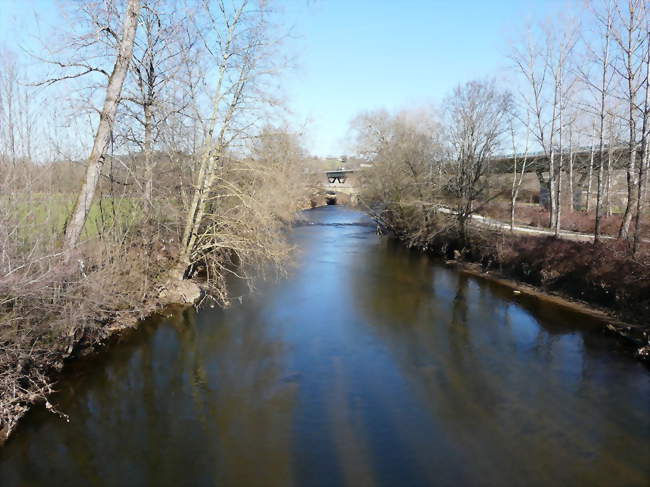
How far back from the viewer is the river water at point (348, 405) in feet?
19.7

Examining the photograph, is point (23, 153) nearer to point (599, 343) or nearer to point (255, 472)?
point (255, 472)

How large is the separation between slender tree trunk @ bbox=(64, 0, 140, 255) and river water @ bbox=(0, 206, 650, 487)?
314 centimetres

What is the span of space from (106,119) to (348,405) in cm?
720

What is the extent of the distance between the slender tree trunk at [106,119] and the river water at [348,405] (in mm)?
3138

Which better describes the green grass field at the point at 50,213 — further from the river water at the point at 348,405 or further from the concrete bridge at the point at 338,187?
the concrete bridge at the point at 338,187

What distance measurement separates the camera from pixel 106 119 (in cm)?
859

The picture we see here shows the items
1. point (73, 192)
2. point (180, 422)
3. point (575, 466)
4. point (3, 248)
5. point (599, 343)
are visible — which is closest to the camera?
point (3, 248)

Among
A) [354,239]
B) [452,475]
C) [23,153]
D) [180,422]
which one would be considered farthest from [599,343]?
[354,239]

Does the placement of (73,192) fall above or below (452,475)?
above

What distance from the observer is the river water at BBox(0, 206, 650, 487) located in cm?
601

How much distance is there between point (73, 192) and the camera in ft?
32.5

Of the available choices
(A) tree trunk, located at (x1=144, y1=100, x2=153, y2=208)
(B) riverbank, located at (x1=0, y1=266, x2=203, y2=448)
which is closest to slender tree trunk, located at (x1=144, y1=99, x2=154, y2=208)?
A: (A) tree trunk, located at (x1=144, y1=100, x2=153, y2=208)

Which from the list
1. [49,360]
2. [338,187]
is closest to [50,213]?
[49,360]

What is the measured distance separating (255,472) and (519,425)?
430 centimetres
